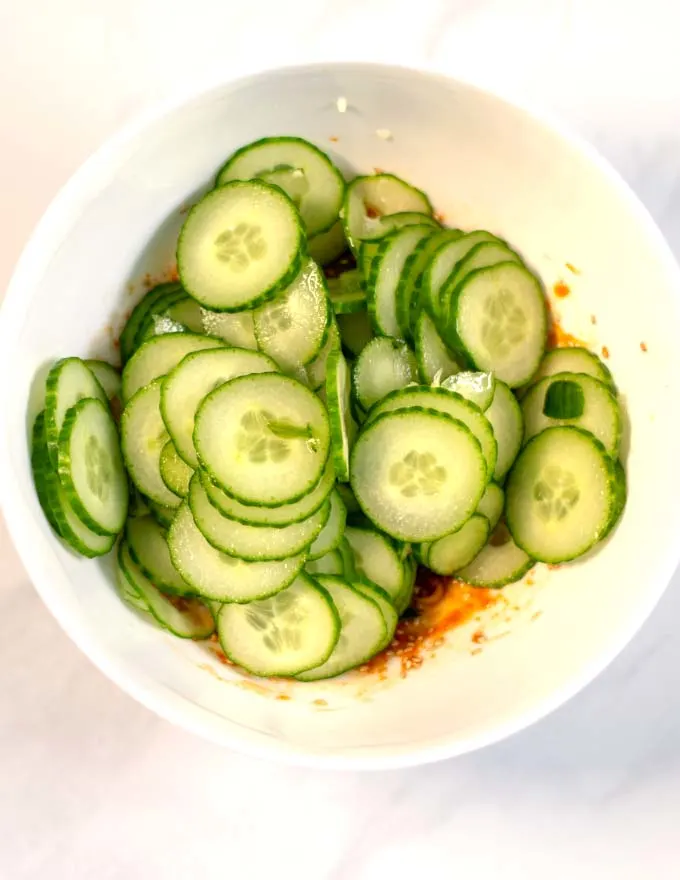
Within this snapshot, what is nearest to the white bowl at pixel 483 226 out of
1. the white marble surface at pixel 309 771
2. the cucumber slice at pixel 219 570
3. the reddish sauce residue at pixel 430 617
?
the reddish sauce residue at pixel 430 617

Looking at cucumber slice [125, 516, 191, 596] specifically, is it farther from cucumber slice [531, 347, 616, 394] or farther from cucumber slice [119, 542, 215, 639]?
cucumber slice [531, 347, 616, 394]

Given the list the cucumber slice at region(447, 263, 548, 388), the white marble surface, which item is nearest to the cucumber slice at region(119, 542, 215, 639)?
the white marble surface

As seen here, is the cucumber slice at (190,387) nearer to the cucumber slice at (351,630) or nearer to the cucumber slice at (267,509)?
the cucumber slice at (267,509)

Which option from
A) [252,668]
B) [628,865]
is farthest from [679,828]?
[252,668]

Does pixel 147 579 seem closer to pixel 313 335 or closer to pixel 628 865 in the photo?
pixel 313 335

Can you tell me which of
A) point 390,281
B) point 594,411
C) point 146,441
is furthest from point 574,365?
point 146,441

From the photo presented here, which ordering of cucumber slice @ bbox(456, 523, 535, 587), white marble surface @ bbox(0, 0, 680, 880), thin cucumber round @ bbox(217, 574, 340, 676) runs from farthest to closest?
white marble surface @ bbox(0, 0, 680, 880) < cucumber slice @ bbox(456, 523, 535, 587) < thin cucumber round @ bbox(217, 574, 340, 676)
